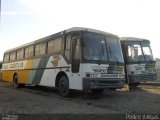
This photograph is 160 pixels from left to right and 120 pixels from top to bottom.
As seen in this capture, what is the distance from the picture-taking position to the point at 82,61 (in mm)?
13492

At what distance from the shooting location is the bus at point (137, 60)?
1820 centimetres

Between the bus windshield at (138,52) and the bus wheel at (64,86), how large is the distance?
4.99 metres

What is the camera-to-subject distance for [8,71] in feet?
84.1

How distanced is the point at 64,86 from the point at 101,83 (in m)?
2.23

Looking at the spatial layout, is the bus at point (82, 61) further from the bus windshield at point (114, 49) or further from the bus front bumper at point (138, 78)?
the bus front bumper at point (138, 78)

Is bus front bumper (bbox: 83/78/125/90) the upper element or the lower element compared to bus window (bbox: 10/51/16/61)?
lower

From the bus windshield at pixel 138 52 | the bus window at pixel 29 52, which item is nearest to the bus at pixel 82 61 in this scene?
the bus window at pixel 29 52

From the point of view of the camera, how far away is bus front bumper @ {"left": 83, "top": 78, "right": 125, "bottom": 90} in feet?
43.9

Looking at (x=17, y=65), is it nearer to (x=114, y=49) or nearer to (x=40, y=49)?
(x=40, y=49)

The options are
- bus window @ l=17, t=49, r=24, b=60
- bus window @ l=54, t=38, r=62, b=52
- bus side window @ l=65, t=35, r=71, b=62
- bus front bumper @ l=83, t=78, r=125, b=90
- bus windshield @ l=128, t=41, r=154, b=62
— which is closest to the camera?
bus front bumper @ l=83, t=78, r=125, b=90

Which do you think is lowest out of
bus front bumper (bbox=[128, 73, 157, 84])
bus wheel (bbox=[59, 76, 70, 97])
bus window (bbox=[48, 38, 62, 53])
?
bus wheel (bbox=[59, 76, 70, 97])

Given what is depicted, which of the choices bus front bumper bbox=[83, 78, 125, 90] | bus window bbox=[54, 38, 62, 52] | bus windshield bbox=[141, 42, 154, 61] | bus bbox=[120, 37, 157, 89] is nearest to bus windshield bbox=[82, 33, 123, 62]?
bus front bumper bbox=[83, 78, 125, 90]

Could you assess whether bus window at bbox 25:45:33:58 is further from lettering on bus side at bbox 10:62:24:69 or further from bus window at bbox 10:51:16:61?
bus window at bbox 10:51:16:61

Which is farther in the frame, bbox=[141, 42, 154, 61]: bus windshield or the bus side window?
bbox=[141, 42, 154, 61]: bus windshield
